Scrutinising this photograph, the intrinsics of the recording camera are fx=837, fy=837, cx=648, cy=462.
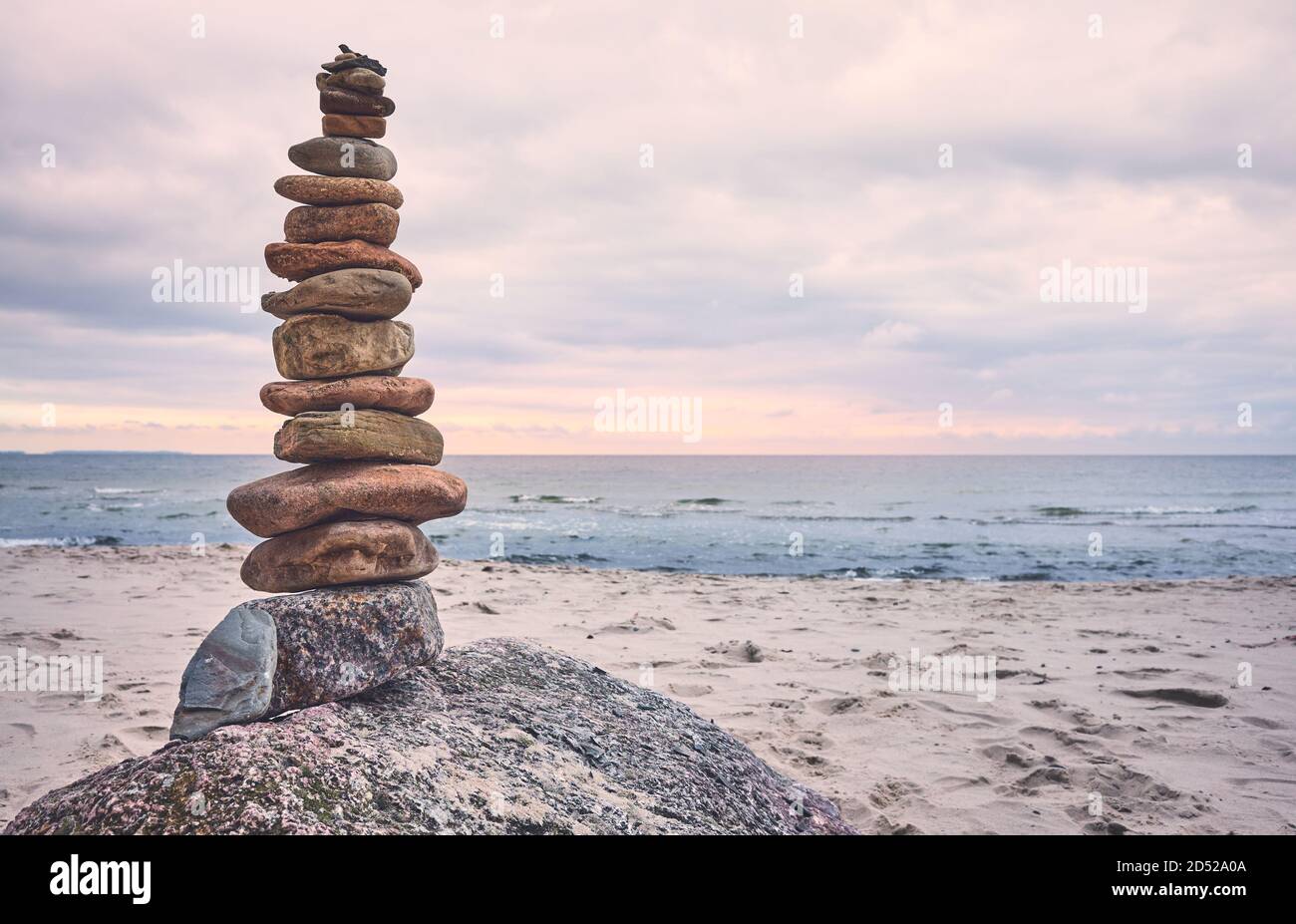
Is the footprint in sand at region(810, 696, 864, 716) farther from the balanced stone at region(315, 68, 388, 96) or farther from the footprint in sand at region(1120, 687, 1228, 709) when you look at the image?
the balanced stone at region(315, 68, 388, 96)

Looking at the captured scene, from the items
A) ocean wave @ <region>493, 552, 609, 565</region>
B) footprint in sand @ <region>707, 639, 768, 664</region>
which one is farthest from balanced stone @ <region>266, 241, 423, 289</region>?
ocean wave @ <region>493, 552, 609, 565</region>

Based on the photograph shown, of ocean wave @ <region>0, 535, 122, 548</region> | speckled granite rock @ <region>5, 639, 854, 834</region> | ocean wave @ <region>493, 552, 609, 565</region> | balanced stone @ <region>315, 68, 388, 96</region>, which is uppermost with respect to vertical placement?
balanced stone @ <region>315, 68, 388, 96</region>

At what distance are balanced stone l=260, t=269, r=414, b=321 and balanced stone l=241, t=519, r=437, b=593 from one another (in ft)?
4.35

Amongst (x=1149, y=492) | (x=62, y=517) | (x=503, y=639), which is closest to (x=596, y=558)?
(x=503, y=639)

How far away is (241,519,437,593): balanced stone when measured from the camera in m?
4.94

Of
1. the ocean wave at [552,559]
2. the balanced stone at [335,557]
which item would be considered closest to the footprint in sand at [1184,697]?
the balanced stone at [335,557]

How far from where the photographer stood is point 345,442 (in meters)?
5.11

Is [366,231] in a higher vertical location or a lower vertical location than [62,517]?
higher

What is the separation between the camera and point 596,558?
22.6 m

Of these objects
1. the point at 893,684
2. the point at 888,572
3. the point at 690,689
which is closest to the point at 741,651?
the point at 690,689

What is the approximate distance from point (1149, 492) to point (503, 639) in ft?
209

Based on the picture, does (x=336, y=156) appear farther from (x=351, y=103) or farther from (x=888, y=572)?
(x=888, y=572)

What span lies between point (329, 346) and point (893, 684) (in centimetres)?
647
